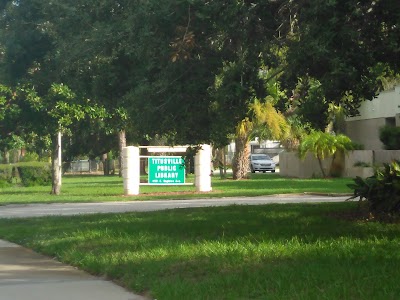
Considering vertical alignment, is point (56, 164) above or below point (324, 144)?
below

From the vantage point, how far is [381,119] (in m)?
48.3

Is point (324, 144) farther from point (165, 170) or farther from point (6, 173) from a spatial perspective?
point (6, 173)

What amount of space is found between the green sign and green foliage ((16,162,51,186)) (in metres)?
14.4

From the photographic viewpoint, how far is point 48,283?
422 inches

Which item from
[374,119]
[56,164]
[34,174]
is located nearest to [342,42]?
[56,164]

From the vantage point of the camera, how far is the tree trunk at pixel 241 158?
1740 inches

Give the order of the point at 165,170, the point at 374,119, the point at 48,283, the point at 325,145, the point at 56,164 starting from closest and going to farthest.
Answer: the point at 48,283, the point at 56,164, the point at 165,170, the point at 325,145, the point at 374,119

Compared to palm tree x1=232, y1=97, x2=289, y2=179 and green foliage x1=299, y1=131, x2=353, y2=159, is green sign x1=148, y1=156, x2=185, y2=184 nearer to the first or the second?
palm tree x1=232, y1=97, x2=289, y2=179

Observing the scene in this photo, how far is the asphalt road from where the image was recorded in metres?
24.2

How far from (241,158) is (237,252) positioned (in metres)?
33.9

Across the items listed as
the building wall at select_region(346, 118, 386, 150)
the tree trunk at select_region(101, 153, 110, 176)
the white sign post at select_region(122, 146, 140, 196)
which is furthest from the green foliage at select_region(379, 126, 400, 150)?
the tree trunk at select_region(101, 153, 110, 176)

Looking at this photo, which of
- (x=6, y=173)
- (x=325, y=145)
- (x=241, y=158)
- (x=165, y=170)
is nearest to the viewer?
(x=165, y=170)

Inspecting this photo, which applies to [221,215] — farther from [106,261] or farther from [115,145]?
[115,145]

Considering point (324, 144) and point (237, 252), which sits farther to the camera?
point (324, 144)
